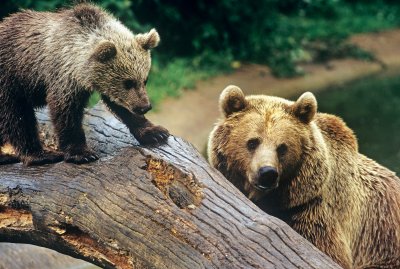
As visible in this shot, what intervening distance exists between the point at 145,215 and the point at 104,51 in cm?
130

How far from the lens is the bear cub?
5.87 m

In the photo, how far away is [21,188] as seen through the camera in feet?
19.0

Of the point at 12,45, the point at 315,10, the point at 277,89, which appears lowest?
the point at 12,45

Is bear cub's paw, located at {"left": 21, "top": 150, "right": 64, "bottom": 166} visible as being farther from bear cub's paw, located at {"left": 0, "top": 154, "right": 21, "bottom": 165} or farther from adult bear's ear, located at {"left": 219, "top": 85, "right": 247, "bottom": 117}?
adult bear's ear, located at {"left": 219, "top": 85, "right": 247, "bottom": 117}

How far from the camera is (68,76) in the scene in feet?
19.3

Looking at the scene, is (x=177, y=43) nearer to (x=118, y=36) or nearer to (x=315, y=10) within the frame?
(x=315, y=10)

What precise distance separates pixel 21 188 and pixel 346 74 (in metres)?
10.0

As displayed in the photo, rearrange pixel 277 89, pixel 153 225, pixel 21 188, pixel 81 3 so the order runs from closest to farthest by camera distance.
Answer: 1. pixel 153 225
2. pixel 21 188
3. pixel 81 3
4. pixel 277 89

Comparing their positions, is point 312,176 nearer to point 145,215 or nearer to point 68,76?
point 145,215

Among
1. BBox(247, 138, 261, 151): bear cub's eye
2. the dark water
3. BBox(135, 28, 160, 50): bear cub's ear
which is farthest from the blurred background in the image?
BBox(247, 138, 261, 151): bear cub's eye

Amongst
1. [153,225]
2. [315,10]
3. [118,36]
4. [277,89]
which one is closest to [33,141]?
[118,36]

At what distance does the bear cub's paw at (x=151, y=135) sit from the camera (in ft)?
19.4

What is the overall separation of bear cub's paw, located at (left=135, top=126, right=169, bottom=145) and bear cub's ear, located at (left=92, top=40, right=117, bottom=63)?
0.58 m

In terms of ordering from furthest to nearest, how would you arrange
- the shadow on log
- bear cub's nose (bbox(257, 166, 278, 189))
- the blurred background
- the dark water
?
1. the blurred background
2. the dark water
3. bear cub's nose (bbox(257, 166, 278, 189))
4. the shadow on log
